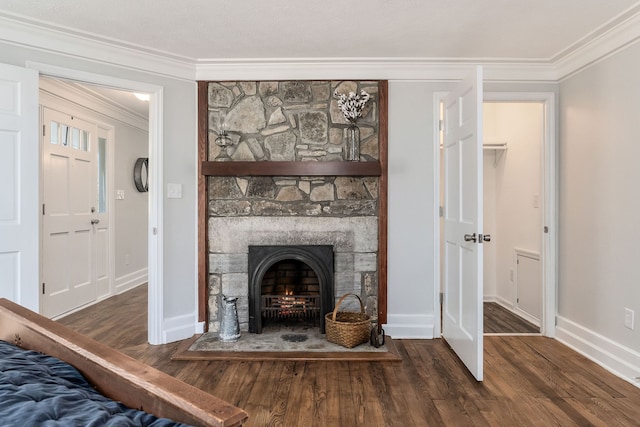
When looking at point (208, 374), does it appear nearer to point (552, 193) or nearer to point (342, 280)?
point (342, 280)

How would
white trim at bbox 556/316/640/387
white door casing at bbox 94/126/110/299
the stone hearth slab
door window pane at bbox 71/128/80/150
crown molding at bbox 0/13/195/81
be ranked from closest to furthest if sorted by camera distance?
1. white trim at bbox 556/316/640/387
2. crown molding at bbox 0/13/195/81
3. the stone hearth slab
4. door window pane at bbox 71/128/80/150
5. white door casing at bbox 94/126/110/299

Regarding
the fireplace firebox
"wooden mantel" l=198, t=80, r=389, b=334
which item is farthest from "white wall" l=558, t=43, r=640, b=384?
the fireplace firebox

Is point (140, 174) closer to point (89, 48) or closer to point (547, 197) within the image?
point (89, 48)

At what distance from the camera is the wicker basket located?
3014mm

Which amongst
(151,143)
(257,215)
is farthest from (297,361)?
(151,143)

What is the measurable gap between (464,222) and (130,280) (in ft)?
15.0

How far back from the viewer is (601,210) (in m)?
2.83

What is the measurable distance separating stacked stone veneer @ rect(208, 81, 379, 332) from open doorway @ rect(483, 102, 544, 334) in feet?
4.78

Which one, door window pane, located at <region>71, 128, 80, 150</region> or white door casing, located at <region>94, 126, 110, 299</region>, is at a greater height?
door window pane, located at <region>71, 128, 80, 150</region>

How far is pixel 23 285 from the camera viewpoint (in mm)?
2547

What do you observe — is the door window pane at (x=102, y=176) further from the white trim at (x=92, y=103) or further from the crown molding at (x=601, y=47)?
the crown molding at (x=601, y=47)

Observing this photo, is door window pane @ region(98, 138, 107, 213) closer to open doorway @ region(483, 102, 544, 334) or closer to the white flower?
the white flower

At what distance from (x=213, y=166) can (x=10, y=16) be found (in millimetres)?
1610

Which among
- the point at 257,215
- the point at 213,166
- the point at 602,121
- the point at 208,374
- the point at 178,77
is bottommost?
the point at 208,374
